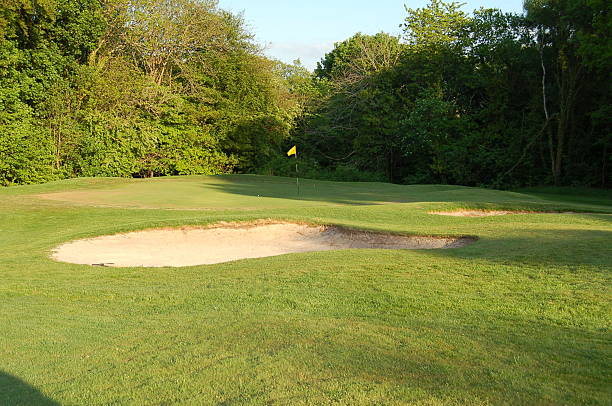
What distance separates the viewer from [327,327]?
6074mm

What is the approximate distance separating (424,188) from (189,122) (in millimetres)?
19470

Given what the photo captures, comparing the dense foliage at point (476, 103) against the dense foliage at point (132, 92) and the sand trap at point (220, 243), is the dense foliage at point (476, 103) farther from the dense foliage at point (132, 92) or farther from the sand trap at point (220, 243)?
the sand trap at point (220, 243)

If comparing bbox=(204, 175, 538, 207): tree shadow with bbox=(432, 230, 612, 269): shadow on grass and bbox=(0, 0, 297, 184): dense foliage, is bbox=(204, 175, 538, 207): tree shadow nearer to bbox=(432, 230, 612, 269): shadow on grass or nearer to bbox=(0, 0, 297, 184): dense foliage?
bbox=(432, 230, 612, 269): shadow on grass

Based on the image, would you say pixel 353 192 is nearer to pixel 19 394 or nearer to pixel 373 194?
pixel 373 194

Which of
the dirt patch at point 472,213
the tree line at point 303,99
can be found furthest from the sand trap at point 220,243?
the tree line at point 303,99

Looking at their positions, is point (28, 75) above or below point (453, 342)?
above

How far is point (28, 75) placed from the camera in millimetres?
32938

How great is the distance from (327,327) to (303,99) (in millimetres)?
44113

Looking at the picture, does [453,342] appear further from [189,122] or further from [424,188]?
[189,122]

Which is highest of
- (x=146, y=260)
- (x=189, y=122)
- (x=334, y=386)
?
(x=189, y=122)

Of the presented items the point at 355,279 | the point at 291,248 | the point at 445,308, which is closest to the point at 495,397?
the point at 445,308

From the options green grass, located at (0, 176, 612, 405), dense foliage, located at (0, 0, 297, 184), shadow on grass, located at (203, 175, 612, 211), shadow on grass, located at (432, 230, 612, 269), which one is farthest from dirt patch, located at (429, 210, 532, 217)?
dense foliage, located at (0, 0, 297, 184)

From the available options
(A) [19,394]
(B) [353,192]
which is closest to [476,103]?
(B) [353,192]

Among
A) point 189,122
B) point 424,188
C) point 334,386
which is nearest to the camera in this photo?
point 334,386
